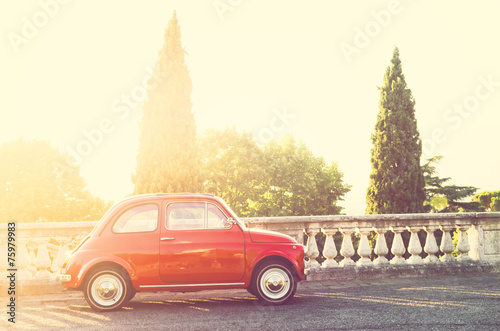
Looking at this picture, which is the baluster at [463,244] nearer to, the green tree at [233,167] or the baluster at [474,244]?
the baluster at [474,244]

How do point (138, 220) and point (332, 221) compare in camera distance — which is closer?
point (138, 220)

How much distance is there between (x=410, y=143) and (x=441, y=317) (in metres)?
27.9

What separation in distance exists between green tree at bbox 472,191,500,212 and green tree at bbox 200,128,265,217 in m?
32.9

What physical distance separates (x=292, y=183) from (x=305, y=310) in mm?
34388

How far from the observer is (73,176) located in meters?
37.5

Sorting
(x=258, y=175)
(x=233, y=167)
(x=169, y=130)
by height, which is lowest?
(x=258, y=175)

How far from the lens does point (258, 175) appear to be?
38.4 m

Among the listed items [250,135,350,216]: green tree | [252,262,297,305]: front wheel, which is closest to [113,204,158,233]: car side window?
[252,262,297,305]: front wheel

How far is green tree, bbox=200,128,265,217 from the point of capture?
125 ft

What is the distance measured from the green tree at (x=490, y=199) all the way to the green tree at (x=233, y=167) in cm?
3294

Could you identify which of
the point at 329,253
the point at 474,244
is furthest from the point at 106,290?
the point at 474,244

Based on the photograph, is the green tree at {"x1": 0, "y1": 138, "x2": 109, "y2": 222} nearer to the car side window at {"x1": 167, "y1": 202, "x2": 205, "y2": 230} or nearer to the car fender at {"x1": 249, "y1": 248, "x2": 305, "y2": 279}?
the car side window at {"x1": 167, "y1": 202, "x2": 205, "y2": 230}

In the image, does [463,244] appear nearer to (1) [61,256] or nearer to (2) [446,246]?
(2) [446,246]

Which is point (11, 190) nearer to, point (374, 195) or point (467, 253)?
point (374, 195)
